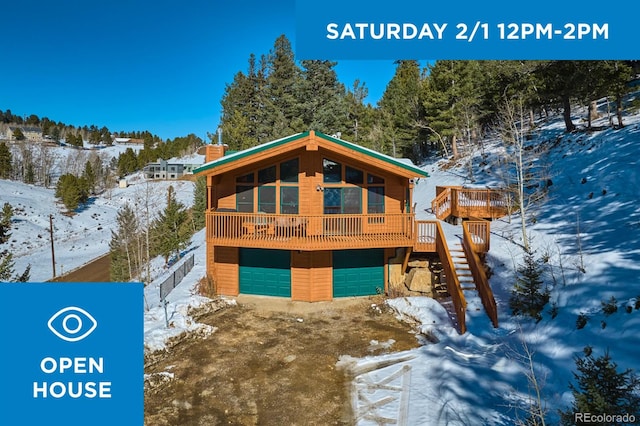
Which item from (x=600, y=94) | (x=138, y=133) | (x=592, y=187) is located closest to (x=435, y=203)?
(x=592, y=187)

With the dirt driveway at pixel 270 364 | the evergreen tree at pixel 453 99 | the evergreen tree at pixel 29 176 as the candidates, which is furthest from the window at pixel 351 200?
the evergreen tree at pixel 29 176

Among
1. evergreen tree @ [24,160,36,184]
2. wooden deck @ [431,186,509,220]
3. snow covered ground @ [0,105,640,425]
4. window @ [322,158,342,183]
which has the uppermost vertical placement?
evergreen tree @ [24,160,36,184]

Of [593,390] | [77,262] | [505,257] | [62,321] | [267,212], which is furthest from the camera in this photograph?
[77,262]

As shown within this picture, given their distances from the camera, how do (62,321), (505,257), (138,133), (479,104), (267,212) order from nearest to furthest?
(62,321), (505,257), (267,212), (479,104), (138,133)

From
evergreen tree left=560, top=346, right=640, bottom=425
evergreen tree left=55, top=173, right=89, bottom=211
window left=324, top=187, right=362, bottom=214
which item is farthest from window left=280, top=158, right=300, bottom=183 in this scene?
evergreen tree left=55, top=173, right=89, bottom=211

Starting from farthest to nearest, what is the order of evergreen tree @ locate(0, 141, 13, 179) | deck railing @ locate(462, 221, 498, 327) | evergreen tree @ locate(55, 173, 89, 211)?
evergreen tree @ locate(0, 141, 13, 179)
evergreen tree @ locate(55, 173, 89, 211)
deck railing @ locate(462, 221, 498, 327)

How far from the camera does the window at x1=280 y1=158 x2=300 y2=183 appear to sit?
14664mm

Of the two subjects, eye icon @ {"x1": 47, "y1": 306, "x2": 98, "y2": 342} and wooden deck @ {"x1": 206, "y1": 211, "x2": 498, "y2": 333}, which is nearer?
eye icon @ {"x1": 47, "y1": 306, "x2": 98, "y2": 342}

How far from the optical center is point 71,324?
2.72 metres

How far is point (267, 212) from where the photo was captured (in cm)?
1492

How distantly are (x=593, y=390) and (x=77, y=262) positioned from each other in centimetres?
4767

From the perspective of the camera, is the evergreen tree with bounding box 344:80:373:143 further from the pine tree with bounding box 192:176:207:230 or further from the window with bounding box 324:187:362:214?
the window with bounding box 324:187:362:214

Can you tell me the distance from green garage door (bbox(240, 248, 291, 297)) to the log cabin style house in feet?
0.13

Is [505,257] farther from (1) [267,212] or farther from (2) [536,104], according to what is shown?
(2) [536,104]
